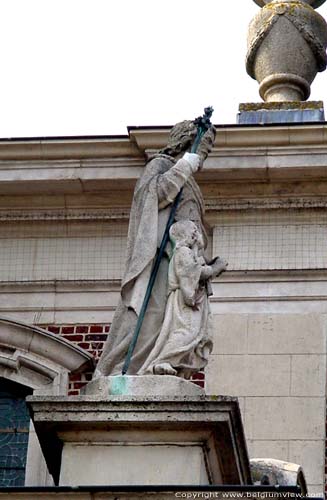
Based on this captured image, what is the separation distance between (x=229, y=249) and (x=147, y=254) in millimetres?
3997

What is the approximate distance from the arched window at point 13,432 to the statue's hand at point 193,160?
156 inches

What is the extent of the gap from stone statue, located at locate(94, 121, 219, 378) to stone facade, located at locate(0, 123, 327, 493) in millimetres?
3120

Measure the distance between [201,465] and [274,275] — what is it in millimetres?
4719

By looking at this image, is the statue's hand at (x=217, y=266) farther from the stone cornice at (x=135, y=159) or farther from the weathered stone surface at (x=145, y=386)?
A: the stone cornice at (x=135, y=159)

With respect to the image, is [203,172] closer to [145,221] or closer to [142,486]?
[145,221]

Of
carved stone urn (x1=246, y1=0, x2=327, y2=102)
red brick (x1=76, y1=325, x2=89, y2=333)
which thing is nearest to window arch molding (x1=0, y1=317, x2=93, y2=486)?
red brick (x1=76, y1=325, x2=89, y2=333)

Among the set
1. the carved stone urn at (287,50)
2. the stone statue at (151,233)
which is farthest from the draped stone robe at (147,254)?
the carved stone urn at (287,50)

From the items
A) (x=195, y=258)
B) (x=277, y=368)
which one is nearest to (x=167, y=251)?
(x=195, y=258)

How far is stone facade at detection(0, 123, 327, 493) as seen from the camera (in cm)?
1803

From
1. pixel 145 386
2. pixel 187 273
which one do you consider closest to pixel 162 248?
pixel 187 273

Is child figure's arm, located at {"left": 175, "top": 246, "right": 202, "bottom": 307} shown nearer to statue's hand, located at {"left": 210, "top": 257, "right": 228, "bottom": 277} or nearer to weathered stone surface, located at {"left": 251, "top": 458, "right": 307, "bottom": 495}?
statue's hand, located at {"left": 210, "top": 257, "right": 228, "bottom": 277}

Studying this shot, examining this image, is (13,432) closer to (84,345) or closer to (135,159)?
(84,345)

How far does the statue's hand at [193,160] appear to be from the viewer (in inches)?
592

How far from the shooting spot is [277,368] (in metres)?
18.1
